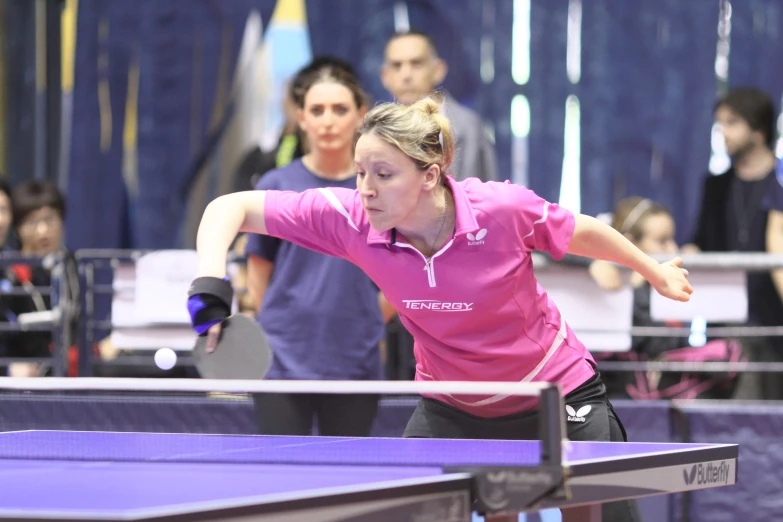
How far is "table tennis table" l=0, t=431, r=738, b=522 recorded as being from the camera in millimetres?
2053

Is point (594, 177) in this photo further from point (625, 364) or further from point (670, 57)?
point (625, 364)

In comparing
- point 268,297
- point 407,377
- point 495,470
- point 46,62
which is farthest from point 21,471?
point 46,62

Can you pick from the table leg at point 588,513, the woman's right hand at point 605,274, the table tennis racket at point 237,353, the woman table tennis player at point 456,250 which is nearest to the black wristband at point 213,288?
the table tennis racket at point 237,353

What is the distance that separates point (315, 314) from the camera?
4273mm

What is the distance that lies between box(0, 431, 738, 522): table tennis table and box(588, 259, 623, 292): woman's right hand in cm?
226

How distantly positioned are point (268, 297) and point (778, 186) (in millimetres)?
2730

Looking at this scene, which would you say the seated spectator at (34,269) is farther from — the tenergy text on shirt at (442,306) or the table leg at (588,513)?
the table leg at (588,513)

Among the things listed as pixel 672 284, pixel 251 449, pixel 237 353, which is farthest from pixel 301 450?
pixel 672 284

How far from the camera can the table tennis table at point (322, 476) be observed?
2053 mm

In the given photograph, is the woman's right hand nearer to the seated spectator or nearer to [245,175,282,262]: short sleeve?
[245,175,282,262]: short sleeve

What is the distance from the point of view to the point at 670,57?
759 cm

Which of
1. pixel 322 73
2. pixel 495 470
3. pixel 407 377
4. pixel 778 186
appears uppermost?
pixel 322 73

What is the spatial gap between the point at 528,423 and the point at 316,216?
805 millimetres

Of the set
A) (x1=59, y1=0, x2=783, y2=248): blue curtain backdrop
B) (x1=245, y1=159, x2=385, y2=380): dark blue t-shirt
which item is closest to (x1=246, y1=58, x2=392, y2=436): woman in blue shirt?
(x1=245, y1=159, x2=385, y2=380): dark blue t-shirt
